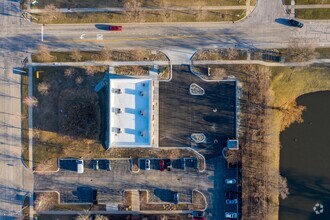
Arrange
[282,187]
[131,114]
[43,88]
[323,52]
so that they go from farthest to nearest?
[43,88]
[282,187]
[323,52]
[131,114]

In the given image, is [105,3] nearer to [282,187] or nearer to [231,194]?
[231,194]

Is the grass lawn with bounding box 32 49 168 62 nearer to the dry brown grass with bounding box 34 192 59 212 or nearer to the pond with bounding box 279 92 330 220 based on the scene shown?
the dry brown grass with bounding box 34 192 59 212

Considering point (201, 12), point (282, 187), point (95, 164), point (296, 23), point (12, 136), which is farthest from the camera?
point (12, 136)

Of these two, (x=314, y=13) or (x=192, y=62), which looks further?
(x=192, y=62)

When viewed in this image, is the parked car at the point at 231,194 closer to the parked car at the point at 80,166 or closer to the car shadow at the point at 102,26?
the parked car at the point at 80,166

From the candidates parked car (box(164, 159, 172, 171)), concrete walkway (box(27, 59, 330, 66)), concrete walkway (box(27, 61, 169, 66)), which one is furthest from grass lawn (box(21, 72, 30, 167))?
parked car (box(164, 159, 172, 171))

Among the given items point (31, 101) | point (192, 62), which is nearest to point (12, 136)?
point (31, 101)
